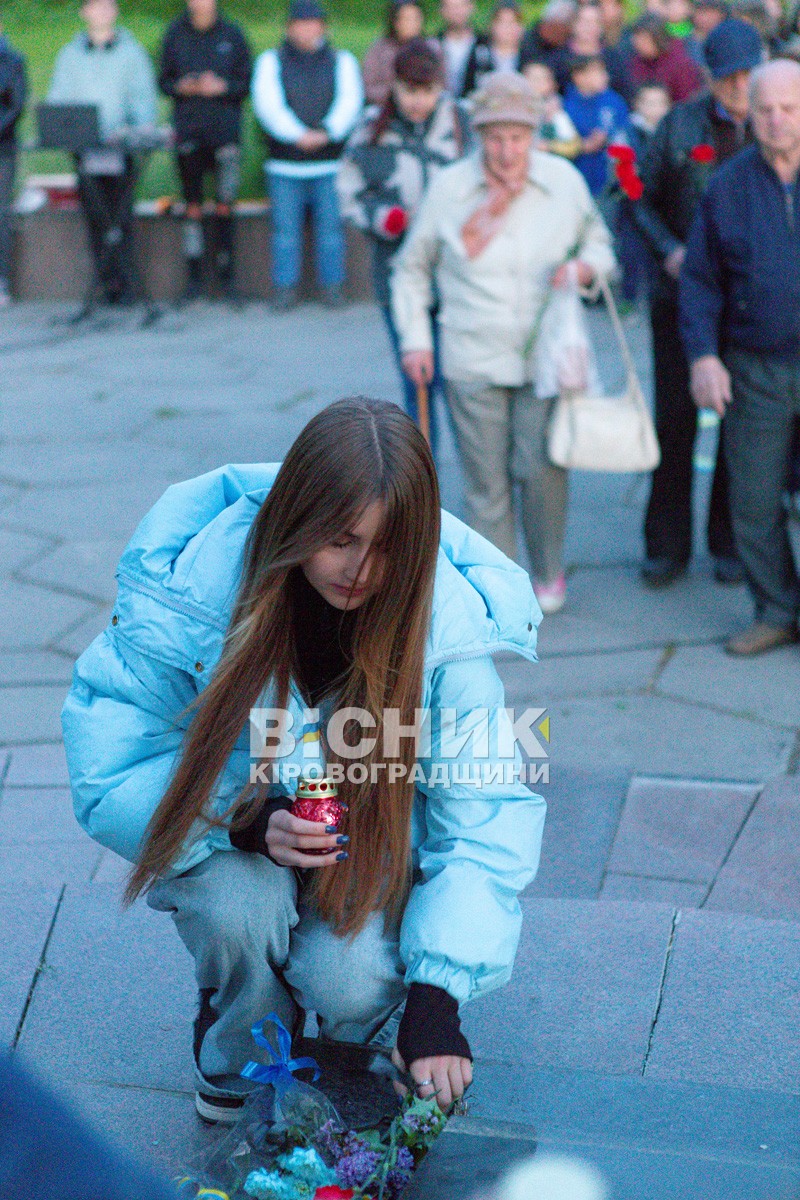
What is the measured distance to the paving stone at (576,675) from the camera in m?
4.43

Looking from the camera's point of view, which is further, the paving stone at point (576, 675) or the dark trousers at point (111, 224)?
the dark trousers at point (111, 224)

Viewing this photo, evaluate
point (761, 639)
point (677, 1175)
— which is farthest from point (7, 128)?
point (677, 1175)

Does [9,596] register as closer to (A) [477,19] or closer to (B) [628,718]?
(B) [628,718]

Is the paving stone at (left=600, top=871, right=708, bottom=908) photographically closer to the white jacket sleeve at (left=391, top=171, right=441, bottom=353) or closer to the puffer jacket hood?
the puffer jacket hood

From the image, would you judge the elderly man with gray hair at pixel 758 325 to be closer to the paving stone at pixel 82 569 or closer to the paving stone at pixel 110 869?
the paving stone at pixel 82 569

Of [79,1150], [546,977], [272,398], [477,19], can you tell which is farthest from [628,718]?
[477,19]

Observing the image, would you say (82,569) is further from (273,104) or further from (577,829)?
(273,104)

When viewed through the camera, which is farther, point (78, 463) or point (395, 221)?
point (78, 463)

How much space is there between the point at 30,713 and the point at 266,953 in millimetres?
2057

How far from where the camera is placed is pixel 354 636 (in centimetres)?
230

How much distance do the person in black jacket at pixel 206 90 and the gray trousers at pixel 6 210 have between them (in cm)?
117

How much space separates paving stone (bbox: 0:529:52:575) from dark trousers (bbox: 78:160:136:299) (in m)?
4.65

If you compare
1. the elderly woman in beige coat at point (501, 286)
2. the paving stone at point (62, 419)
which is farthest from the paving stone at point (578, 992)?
the paving stone at point (62, 419)

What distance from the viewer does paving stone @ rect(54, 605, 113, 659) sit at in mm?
4688
